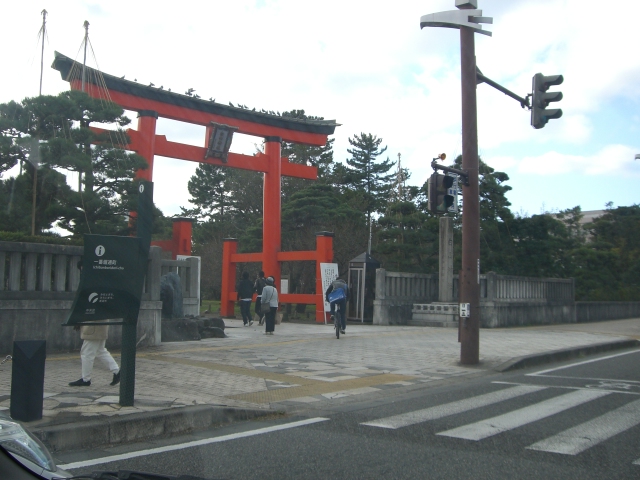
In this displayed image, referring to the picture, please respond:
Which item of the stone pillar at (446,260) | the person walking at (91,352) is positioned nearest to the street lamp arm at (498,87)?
the person walking at (91,352)

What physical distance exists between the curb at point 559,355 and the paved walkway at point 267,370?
14.0 inches

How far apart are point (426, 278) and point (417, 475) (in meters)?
19.8

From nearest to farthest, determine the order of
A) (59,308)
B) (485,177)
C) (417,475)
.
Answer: (417,475) → (59,308) → (485,177)

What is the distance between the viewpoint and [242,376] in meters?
9.41

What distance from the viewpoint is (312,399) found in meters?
7.97

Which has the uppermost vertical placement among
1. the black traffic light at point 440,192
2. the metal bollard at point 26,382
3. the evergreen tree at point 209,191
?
the evergreen tree at point 209,191

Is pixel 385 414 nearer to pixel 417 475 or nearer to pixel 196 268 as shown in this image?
pixel 417 475

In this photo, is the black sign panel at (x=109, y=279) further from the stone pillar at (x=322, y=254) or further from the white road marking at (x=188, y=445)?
the stone pillar at (x=322, y=254)

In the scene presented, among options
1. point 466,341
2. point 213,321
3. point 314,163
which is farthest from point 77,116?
point 314,163

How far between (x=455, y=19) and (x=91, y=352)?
8296 mm

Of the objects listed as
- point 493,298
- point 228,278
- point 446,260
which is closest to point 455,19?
point 493,298

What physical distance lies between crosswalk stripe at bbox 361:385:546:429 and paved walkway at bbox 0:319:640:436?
1.22m

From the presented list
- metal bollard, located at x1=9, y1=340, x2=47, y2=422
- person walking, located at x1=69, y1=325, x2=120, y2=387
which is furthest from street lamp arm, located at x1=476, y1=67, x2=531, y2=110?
metal bollard, located at x1=9, y1=340, x2=47, y2=422

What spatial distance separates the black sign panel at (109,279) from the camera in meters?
6.45
